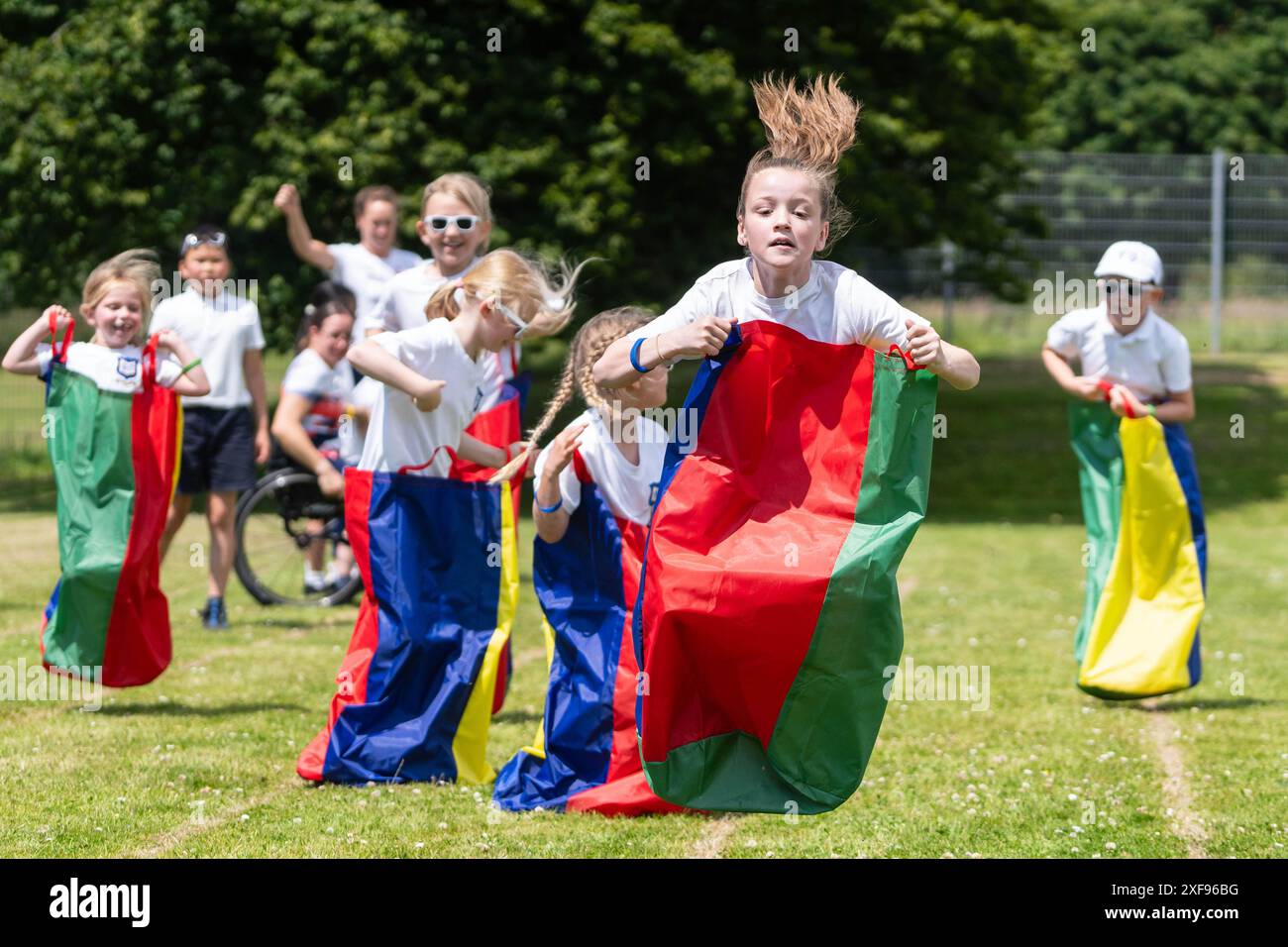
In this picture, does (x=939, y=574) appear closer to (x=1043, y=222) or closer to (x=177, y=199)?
(x=177, y=199)

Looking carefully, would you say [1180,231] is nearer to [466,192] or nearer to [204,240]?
[204,240]

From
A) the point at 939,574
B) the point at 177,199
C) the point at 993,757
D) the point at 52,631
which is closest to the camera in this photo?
the point at 993,757

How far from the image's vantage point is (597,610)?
20.3 feet

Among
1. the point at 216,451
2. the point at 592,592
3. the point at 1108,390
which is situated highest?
the point at 1108,390

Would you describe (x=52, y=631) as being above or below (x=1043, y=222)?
below

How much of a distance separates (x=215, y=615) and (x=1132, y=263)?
219 inches

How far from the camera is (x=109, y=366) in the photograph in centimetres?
764

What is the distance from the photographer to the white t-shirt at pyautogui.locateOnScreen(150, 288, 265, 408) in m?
10.0

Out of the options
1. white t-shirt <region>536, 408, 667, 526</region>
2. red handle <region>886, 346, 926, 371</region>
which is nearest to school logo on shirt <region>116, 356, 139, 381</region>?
white t-shirt <region>536, 408, 667, 526</region>

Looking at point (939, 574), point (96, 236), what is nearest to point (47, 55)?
point (96, 236)

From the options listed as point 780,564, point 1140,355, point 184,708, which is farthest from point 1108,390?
point 184,708

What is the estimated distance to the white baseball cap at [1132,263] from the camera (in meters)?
8.35

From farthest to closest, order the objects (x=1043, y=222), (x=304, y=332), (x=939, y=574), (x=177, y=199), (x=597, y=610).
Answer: (x=1043, y=222) < (x=177, y=199) < (x=939, y=574) < (x=304, y=332) < (x=597, y=610)

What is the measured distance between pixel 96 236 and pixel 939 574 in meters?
9.29
